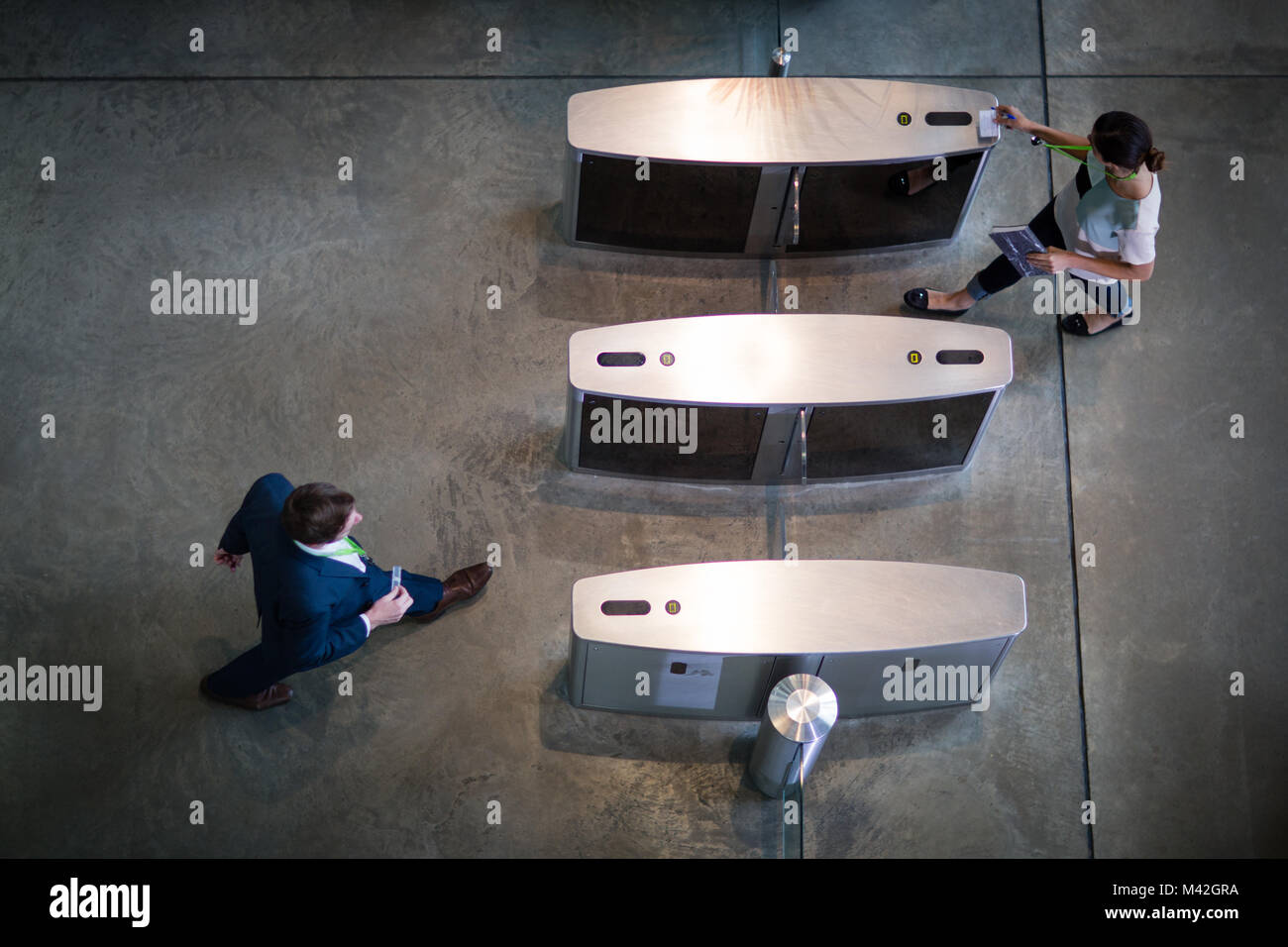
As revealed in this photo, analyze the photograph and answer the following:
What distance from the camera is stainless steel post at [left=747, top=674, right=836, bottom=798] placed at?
4562 millimetres

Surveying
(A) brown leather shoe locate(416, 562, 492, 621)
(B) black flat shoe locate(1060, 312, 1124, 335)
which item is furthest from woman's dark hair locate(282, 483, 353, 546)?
(B) black flat shoe locate(1060, 312, 1124, 335)

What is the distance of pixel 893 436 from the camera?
530 cm

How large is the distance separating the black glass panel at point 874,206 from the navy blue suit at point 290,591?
102 inches

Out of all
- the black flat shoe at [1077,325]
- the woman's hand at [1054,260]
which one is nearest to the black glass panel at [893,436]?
the woman's hand at [1054,260]

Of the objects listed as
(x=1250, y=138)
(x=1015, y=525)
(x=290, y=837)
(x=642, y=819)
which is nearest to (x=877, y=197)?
(x=1015, y=525)

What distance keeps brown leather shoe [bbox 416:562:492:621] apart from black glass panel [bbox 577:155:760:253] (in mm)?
1729

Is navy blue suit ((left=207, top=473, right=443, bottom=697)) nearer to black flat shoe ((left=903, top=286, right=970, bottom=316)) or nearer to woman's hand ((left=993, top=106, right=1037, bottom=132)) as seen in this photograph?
black flat shoe ((left=903, top=286, right=970, bottom=316))

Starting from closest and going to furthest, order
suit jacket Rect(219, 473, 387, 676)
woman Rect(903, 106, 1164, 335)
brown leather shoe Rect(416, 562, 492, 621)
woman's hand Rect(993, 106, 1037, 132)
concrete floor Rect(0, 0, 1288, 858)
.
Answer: suit jacket Rect(219, 473, 387, 676), woman Rect(903, 106, 1164, 335), concrete floor Rect(0, 0, 1288, 858), brown leather shoe Rect(416, 562, 492, 621), woman's hand Rect(993, 106, 1037, 132)

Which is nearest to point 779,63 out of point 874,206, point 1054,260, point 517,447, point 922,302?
point 874,206

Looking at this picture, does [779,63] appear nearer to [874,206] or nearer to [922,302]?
[874,206]

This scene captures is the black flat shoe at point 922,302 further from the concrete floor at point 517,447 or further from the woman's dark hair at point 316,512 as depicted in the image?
the woman's dark hair at point 316,512

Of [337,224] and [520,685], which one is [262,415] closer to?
[337,224]

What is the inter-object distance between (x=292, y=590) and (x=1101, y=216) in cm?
349

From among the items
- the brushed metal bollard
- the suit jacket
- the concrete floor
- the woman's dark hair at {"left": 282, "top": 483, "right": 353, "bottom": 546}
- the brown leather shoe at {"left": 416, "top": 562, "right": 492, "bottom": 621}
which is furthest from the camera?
the brushed metal bollard
